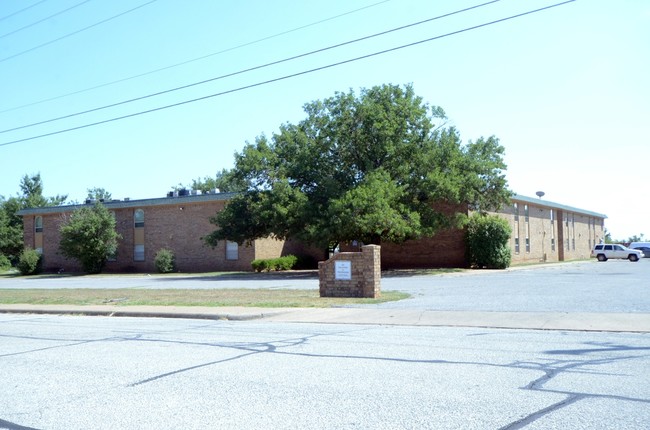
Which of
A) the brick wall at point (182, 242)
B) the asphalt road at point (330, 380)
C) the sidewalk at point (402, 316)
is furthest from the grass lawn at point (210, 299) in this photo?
the brick wall at point (182, 242)

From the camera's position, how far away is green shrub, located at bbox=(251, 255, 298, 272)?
44.8 metres

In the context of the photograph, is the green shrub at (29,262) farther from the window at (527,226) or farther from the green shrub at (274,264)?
the window at (527,226)

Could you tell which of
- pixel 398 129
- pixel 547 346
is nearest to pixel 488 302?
pixel 547 346

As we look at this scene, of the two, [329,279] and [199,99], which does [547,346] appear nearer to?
[329,279]

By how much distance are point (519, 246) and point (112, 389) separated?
47989mm

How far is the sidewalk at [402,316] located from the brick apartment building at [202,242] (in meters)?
27.7

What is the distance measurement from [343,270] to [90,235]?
35.7m

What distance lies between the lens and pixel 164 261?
48.2 meters

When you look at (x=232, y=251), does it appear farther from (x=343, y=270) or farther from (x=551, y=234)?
(x=551, y=234)

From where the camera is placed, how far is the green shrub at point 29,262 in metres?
54.8

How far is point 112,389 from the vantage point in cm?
766

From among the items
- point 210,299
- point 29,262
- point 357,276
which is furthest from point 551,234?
point 29,262

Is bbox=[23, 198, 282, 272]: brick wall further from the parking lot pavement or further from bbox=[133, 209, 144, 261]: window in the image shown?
the parking lot pavement

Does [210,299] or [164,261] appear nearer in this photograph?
[210,299]
